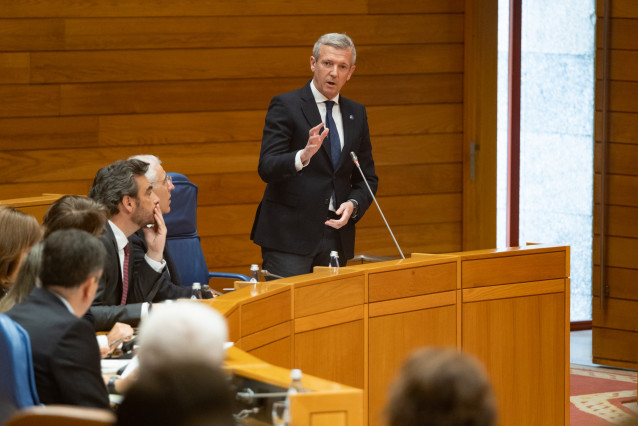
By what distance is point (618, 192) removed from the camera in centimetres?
540

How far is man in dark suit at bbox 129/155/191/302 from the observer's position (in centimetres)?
357

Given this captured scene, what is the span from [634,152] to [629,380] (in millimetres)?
1216

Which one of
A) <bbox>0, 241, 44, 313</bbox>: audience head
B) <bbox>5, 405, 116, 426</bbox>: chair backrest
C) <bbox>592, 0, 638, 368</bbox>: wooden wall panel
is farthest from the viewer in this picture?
<bbox>592, 0, 638, 368</bbox>: wooden wall panel

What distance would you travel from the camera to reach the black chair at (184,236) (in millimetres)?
4336

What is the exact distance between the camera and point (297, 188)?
4008mm

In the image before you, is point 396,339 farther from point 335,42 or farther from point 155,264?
point 335,42

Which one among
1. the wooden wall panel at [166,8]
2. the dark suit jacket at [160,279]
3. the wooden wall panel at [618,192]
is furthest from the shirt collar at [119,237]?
the wooden wall panel at [618,192]

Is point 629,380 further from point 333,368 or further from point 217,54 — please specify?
point 217,54

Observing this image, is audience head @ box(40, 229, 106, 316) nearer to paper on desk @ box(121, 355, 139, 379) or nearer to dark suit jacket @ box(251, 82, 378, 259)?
paper on desk @ box(121, 355, 139, 379)

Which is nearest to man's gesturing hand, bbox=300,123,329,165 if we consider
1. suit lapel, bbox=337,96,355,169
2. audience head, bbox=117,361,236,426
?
suit lapel, bbox=337,96,355,169

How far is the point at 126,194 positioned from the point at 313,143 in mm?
729

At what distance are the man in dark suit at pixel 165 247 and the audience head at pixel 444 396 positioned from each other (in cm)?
222

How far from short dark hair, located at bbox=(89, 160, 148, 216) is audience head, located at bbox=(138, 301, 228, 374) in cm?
179

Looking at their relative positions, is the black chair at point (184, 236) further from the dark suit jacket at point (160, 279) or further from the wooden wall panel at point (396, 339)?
the wooden wall panel at point (396, 339)
